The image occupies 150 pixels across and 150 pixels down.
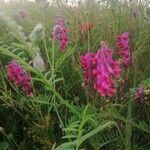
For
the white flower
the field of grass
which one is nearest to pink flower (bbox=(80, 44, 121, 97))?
the field of grass

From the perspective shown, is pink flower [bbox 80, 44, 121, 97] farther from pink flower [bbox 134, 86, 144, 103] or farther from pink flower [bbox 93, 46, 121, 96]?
pink flower [bbox 134, 86, 144, 103]

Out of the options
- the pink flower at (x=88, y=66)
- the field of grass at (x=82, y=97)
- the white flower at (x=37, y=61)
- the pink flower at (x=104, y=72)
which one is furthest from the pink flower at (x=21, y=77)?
the white flower at (x=37, y=61)

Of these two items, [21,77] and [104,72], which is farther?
[21,77]

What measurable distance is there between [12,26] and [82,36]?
1584mm

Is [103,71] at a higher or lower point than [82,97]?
higher

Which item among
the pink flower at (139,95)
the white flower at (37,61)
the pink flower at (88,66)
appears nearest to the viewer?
the white flower at (37,61)

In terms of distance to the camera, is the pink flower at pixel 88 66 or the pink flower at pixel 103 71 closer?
the pink flower at pixel 103 71

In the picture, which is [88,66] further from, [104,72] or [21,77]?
[21,77]

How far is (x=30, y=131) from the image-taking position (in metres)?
1.73

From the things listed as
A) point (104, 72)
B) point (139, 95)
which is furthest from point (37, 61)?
point (139, 95)

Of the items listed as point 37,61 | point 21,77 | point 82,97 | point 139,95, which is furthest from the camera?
point 82,97

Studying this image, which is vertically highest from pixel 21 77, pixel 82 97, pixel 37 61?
pixel 37 61

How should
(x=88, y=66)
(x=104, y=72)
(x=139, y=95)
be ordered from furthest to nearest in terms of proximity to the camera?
(x=139, y=95), (x=88, y=66), (x=104, y=72)

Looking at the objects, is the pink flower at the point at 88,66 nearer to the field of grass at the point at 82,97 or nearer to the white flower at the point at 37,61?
the field of grass at the point at 82,97
